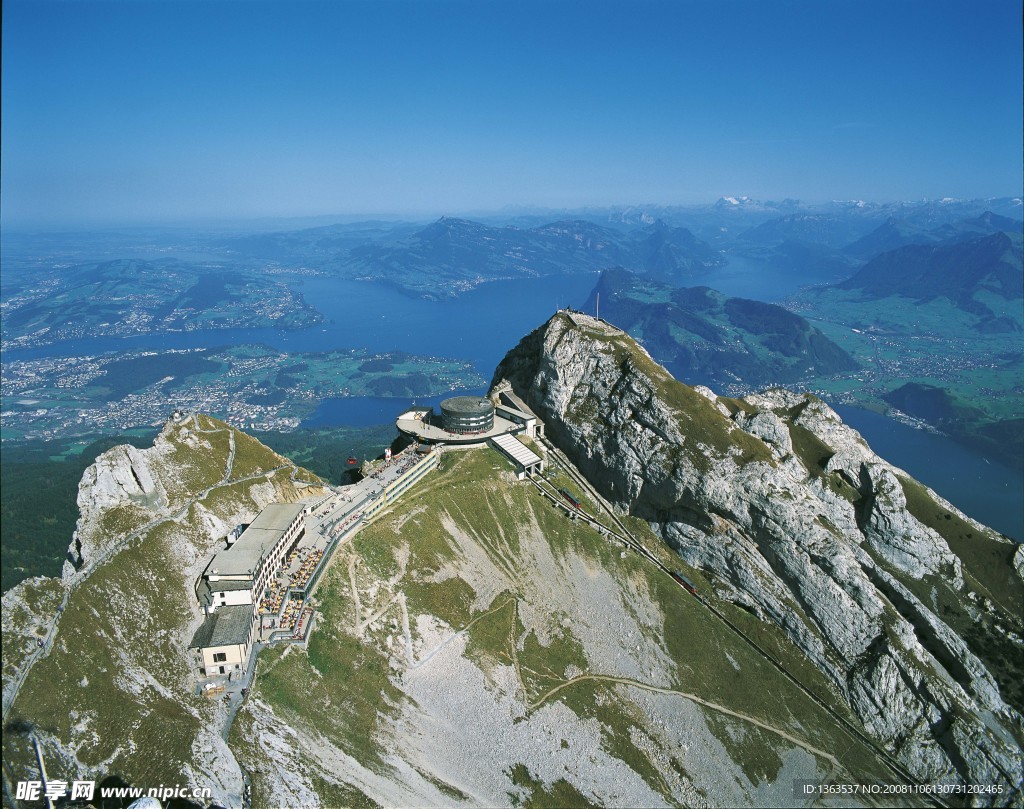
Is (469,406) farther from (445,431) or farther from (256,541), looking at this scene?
(256,541)

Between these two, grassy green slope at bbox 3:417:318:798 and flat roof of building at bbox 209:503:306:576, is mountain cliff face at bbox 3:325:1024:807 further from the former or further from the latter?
flat roof of building at bbox 209:503:306:576

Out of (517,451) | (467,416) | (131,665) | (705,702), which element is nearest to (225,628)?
(131,665)

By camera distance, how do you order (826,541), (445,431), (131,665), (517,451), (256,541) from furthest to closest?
(445,431) → (517,451) → (826,541) → (256,541) → (131,665)

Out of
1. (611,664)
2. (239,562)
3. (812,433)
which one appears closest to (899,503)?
(812,433)

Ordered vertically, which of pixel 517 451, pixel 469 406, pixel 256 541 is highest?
pixel 469 406

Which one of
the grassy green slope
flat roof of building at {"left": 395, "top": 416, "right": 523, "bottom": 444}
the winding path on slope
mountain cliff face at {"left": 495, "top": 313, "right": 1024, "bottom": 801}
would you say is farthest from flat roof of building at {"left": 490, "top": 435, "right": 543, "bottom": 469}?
the grassy green slope

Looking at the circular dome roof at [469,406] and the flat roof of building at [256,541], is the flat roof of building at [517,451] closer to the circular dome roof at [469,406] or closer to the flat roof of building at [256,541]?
the circular dome roof at [469,406]
